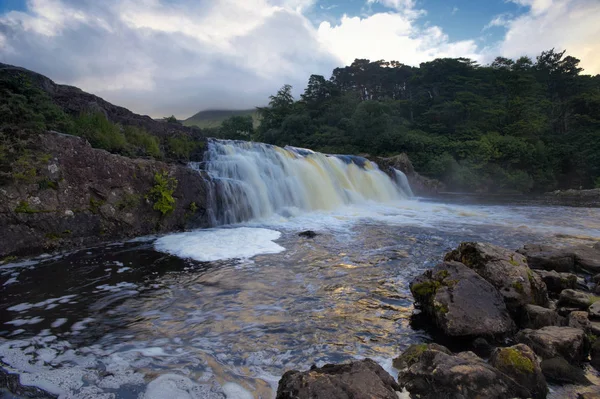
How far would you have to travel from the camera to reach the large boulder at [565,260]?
7.06m

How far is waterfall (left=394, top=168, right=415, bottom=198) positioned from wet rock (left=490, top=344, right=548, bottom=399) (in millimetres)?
25298

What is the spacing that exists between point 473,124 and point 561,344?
44.1 metres

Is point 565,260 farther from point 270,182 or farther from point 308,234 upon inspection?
point 270,182

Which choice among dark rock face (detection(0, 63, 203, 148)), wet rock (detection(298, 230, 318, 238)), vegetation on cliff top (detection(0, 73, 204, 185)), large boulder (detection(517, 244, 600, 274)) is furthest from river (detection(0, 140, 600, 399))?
dark rock face (detection(0, 63, 203, 148))

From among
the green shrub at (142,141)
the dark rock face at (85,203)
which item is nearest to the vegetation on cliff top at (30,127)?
the dark rock face at (85,203)

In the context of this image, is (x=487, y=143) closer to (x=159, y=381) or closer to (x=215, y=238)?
(x=215, y=238)

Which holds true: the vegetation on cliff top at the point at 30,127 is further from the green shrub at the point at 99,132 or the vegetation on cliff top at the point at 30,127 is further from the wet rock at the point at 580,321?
the wet rock at the point at 580,321

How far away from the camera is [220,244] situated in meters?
9.46

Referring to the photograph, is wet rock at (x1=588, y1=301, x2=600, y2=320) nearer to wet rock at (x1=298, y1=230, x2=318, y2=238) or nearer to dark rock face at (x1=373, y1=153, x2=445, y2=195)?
wet rock at (x1=298, y1=230, x2=318, y2=238)

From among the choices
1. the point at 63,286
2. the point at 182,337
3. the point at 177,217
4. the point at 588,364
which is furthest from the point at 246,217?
the point at 588,364

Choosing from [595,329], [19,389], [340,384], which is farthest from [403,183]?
[19,389]

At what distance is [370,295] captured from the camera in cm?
577

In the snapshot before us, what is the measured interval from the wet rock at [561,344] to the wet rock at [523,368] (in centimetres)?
51

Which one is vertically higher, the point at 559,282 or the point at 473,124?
the point at 473,124
